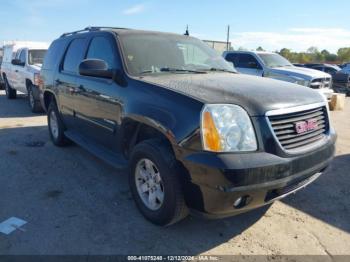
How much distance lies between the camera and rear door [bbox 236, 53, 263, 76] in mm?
11261

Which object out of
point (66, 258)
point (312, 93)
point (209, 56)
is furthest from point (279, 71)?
point (66, 258)

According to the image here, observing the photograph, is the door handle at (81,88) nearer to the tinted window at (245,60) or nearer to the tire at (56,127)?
the tire at (56,127)

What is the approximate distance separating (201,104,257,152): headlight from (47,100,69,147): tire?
12.7 feet

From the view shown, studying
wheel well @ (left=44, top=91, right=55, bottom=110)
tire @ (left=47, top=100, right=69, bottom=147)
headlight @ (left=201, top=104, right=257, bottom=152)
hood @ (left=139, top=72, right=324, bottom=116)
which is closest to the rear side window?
wheel well @ (left=44, top=91, right=55, bottom=110)

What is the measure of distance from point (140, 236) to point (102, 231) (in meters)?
0.39

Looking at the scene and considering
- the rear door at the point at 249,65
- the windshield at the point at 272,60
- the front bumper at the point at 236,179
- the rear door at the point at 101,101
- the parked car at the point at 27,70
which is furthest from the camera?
the windshield at the point at 272,60

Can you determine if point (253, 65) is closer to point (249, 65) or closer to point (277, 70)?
point (249, 65)

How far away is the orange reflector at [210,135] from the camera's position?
267 centimetres

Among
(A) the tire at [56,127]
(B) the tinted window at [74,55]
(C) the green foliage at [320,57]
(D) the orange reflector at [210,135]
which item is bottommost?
(A) the tire at [56,127]

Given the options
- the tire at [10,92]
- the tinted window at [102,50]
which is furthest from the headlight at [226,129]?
the tire at [10,92]

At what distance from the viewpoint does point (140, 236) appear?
319 centimetres

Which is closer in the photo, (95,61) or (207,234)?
(207,234)

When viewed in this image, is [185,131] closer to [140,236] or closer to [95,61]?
[140,236]

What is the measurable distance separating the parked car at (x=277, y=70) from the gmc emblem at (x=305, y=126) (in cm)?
766
